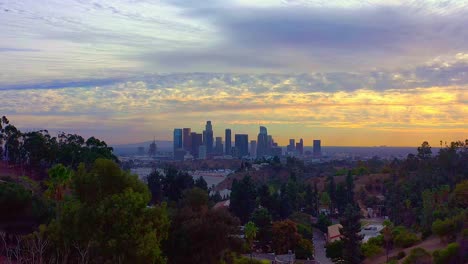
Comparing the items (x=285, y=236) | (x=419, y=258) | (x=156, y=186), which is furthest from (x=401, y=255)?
(x=156, y=186)

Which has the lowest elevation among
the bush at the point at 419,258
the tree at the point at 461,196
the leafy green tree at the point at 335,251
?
the leafy green tree at the point at 335,251

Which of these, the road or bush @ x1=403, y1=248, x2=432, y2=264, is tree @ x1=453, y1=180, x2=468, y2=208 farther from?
bush @ x1=403, y1=248, x2=432, y2=264

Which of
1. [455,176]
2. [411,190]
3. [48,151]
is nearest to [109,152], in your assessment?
[48,151]

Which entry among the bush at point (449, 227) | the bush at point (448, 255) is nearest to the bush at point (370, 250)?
the bush at point (449, 227)

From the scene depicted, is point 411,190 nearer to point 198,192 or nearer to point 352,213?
point 352,213

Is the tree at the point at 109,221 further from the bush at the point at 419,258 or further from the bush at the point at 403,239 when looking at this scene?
the bush at the point at 403,239

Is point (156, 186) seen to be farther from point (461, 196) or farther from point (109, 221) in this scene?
point (109, 221)
